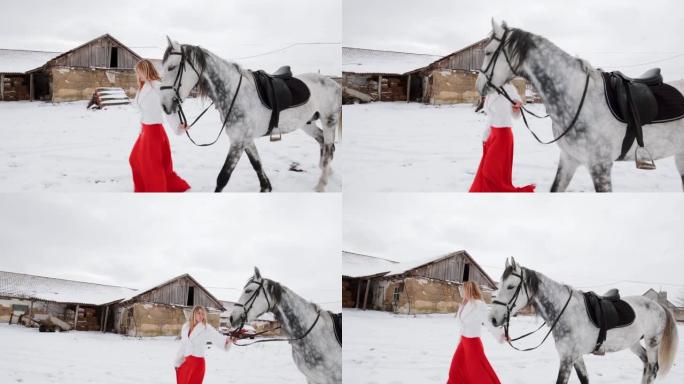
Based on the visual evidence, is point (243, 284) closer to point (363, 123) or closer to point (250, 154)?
point (250, 154)

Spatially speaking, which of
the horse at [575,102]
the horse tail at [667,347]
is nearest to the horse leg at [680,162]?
the horse at [575,102]

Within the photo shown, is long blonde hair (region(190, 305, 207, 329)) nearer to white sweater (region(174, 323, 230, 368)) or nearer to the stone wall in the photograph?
white sweater (region(174, 323, 230, 368))

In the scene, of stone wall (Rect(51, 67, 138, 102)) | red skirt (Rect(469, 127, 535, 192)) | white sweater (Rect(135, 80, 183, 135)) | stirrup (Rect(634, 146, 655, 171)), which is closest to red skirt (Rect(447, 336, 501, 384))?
red skirt (Rect(469, 127, 535, 192))

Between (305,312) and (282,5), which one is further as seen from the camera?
(282,5)

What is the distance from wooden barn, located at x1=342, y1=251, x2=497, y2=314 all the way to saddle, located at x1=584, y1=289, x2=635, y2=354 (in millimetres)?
599

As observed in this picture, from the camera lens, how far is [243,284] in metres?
3.67

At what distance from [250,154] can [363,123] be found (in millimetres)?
729

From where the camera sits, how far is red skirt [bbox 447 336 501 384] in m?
3.19

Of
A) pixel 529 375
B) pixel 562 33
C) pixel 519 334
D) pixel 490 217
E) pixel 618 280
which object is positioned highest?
pixel 562 33

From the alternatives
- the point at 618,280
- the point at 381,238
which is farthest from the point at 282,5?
the point at 618,280

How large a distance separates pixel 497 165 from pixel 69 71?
8.32 feet

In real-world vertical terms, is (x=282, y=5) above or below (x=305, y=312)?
above

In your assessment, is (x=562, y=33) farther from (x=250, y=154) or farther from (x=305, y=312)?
(x=305, y=312)

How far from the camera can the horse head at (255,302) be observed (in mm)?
3297
